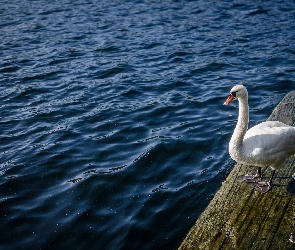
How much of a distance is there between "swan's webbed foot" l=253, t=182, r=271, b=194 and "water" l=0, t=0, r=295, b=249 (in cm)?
132

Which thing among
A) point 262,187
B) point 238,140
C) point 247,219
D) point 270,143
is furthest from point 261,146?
point 247,219

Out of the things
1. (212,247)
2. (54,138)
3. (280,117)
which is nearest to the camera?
(212,247)

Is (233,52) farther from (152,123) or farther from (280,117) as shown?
(280,117)

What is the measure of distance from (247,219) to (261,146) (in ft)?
3.98

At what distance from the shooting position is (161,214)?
6438mm

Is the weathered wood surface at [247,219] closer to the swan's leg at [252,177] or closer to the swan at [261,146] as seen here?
the swan's leg at [252,177]

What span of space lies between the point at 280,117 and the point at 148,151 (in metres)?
2.63

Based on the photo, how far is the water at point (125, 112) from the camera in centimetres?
644

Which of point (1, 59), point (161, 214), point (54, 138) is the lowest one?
point (161, 214)

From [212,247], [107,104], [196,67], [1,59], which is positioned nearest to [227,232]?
[212,247]

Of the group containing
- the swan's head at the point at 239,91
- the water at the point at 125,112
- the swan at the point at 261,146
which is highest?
the swan's head at the point at 239,91

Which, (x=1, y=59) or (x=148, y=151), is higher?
(x=1, y=59)

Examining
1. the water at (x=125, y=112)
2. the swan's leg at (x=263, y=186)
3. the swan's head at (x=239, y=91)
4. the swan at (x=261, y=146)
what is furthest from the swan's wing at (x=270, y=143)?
the water at (x=125, y=112)

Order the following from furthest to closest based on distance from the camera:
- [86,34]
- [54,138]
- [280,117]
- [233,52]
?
[86,34]
[233,52]
[54,138]
[280,117]
